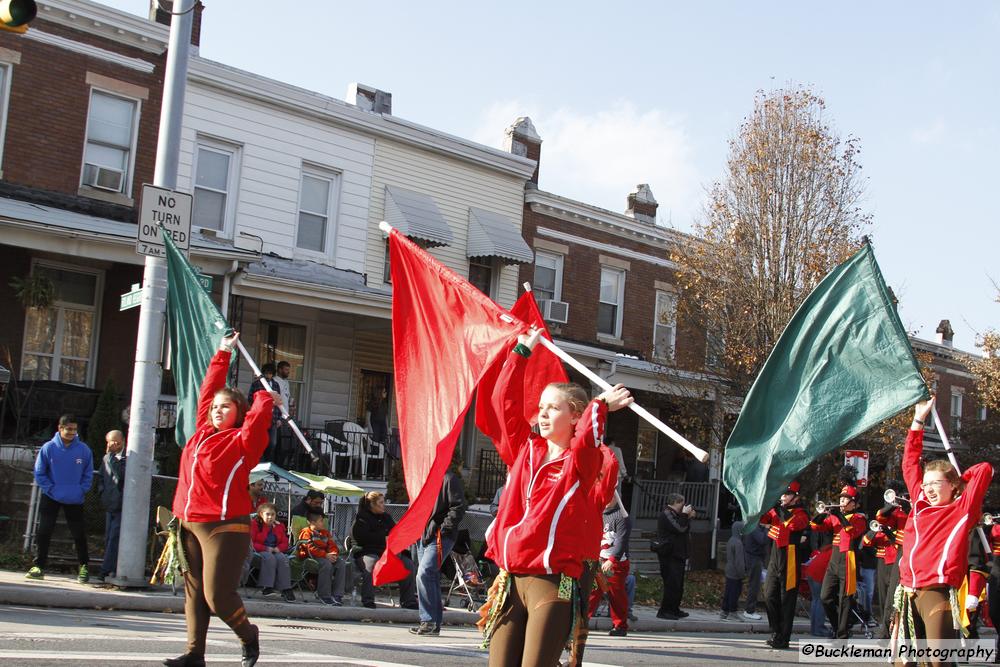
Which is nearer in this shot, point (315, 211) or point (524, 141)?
point (315, 211)

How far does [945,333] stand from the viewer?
40375 millimetres

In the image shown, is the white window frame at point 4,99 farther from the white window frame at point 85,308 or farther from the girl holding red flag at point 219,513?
the girl holding red flag at point 219,513

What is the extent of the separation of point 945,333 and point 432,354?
36.9 meters

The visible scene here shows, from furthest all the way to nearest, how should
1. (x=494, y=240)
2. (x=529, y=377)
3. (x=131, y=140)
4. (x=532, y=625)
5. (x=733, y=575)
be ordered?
(x=494, y=240), (x=131, y=140), (x=733, y=575), (x=529, y=377), (x=532, y=625)

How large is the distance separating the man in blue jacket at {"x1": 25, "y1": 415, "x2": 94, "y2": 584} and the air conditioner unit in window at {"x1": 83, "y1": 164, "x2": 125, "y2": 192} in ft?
26.0

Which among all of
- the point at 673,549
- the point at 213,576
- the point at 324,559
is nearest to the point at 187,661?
the point at 213,576

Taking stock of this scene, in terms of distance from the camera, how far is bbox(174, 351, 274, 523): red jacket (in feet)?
22.6

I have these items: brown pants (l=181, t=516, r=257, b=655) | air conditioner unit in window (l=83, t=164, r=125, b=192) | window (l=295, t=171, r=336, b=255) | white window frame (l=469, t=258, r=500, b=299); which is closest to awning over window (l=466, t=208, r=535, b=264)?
white window frame (l=469, t=258, r=500, b=299)

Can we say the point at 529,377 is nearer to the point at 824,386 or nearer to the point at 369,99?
the point at 824,386

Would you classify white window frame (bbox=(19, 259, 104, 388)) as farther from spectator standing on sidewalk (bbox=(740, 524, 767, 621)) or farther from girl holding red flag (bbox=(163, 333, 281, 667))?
girl holding red flag (bbox=(163, 333, 281, 667))

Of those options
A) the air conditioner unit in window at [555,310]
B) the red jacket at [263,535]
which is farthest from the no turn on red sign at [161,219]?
the air conditioner unit in window at [555,310]

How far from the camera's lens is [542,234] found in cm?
2573

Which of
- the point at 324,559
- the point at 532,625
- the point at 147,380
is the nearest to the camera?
the point at 532,625

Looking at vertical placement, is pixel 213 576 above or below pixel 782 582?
above
